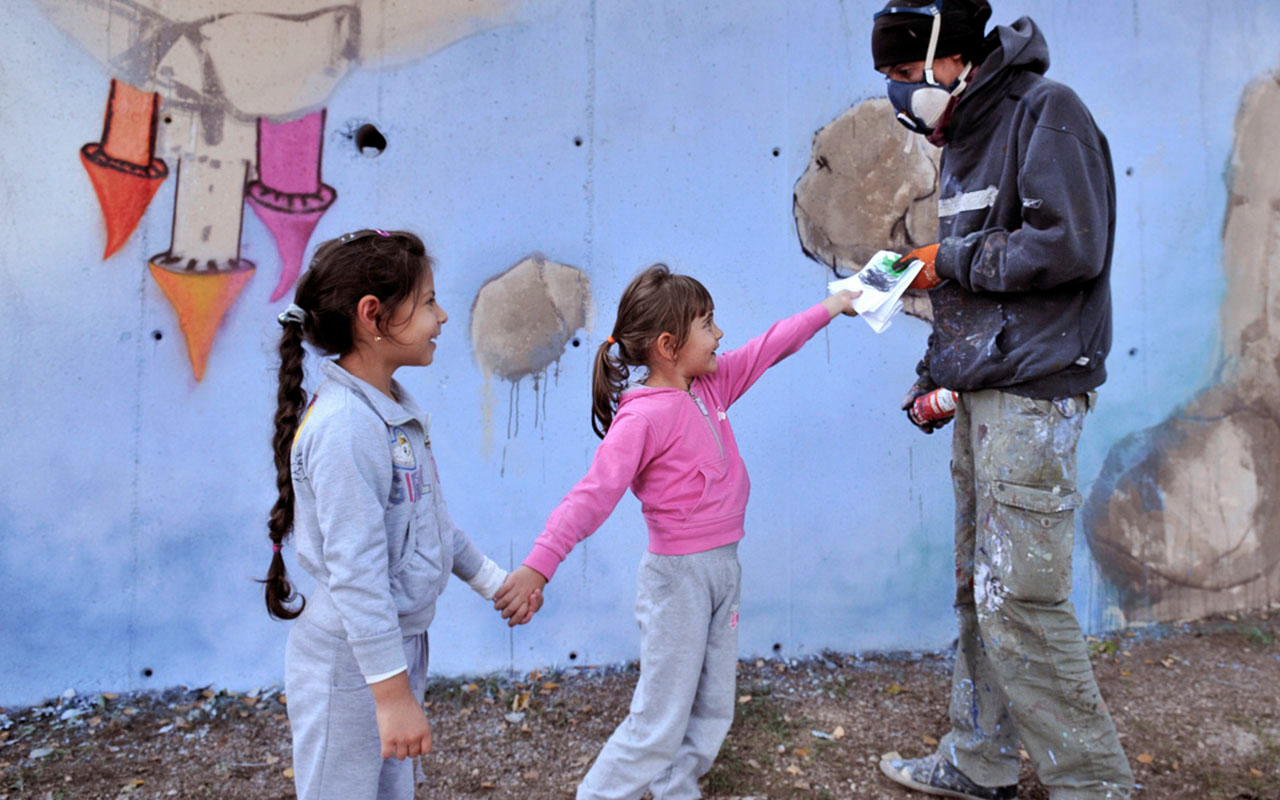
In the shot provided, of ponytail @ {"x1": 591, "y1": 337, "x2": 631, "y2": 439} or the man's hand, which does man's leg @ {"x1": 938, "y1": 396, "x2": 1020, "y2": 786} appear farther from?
ponytail @ {"x1": 591, "y1": 337, "x2": 631, "y2": 439}

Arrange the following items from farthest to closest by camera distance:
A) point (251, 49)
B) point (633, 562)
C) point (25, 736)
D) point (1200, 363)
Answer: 1. point (1200, 363)
2. point (633, 562)
3. point (251, 49)
4. point (25, 736)

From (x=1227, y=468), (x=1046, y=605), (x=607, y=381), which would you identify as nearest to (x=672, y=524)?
(x=607, y=381)

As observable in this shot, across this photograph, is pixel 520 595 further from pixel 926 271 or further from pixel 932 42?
pixel 932 42

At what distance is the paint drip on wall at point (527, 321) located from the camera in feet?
11.1

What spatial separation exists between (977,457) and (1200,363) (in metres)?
2.06

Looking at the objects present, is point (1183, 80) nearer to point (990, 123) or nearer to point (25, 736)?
point (990, 123)

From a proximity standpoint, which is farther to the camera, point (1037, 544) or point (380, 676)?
point (1037, 544)

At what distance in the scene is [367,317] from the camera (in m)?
1.85

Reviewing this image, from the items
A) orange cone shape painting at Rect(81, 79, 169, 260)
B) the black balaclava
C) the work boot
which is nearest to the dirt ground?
the work boot

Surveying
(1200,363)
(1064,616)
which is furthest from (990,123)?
(1200,363)

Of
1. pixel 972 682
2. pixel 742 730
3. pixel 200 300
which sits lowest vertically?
pixel 742 730

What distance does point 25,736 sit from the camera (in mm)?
3031

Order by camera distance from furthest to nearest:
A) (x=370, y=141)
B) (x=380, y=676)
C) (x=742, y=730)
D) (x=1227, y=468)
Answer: (x=1227, y=468), (x=370, y=141), (x=742, y=730), (x=380, y=676)

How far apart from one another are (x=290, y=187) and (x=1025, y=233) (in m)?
2.56
